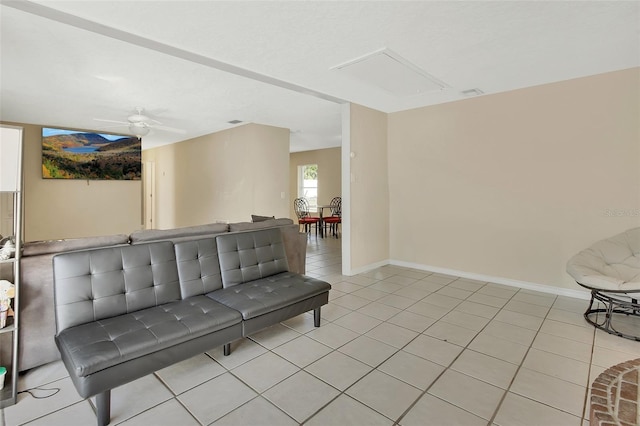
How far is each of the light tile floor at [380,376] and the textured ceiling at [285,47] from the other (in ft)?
8.42

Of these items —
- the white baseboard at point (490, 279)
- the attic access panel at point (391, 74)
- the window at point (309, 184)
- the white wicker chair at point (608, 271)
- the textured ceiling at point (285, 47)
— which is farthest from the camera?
the window at point (309, 184)

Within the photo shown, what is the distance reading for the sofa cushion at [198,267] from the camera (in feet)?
8.20

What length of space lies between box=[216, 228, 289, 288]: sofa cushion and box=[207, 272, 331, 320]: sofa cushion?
0.26ft

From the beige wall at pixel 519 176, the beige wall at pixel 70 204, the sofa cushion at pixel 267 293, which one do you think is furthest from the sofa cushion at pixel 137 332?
the beige wall at pixel 70 204

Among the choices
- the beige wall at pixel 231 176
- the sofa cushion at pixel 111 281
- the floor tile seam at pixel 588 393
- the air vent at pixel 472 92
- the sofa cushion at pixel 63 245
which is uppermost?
the air vent at pixel 472 92

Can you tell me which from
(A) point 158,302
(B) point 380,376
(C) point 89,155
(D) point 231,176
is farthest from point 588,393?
(C) point 89,155

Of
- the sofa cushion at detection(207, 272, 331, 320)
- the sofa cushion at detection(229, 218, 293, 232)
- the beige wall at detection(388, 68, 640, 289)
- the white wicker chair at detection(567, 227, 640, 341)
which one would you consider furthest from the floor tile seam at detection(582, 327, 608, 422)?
the sofa cushion at detection(229, 218, 293, 232)

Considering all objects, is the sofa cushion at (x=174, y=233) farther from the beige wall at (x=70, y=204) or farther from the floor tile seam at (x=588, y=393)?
the beige wall at (x=70, y=204)

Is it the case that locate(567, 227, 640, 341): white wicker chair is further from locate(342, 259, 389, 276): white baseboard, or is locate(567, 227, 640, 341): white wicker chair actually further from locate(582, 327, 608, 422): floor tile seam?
locate(342, 259, 389, 276): white baseboard

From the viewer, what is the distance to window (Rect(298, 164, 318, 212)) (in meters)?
10.4

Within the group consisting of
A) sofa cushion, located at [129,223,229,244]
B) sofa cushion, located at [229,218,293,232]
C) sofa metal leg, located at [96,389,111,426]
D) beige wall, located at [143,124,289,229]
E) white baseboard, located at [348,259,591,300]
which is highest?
beige wall, located at [143,124,289,229]

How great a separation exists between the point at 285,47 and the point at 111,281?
237 cm

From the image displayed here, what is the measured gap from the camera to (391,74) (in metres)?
3.43

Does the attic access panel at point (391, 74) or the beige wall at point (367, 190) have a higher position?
the attic access panel at point (391, 74)
